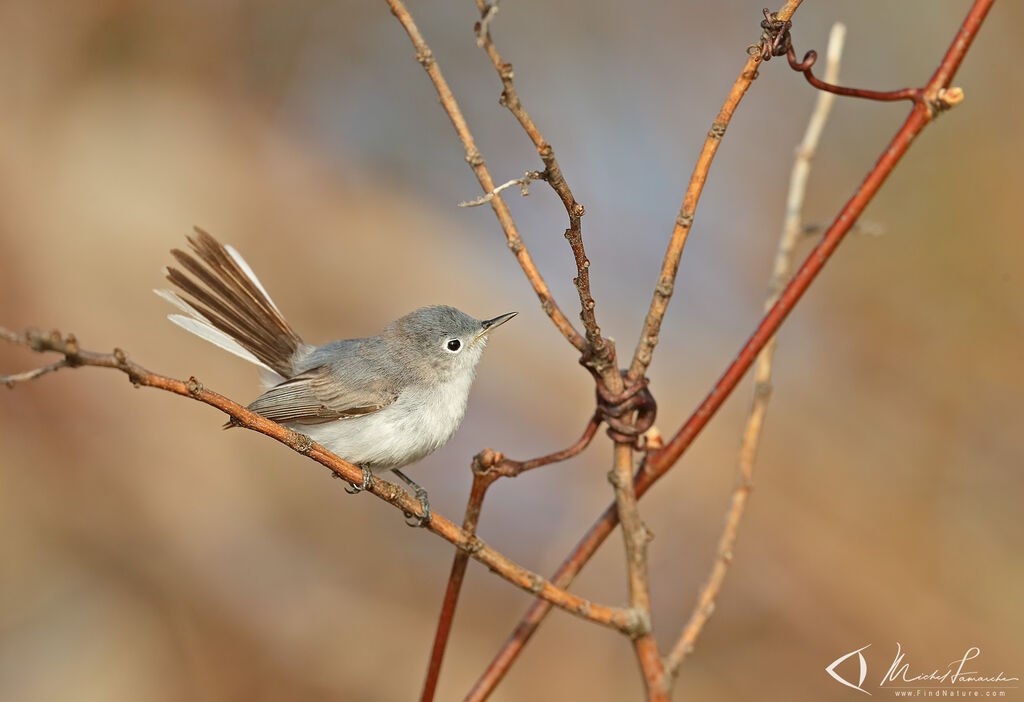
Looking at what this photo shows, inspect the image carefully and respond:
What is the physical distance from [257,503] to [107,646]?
3.02 feet

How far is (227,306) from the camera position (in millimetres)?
2557

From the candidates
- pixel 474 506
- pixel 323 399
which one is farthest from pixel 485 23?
pixel 323 399

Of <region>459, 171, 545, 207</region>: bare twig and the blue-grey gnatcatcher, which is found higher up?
the blue-grey gnatcatcher

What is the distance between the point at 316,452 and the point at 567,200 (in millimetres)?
644

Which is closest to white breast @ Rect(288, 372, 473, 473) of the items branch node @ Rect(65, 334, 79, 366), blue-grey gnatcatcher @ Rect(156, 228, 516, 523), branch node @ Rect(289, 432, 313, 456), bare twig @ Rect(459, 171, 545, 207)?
blue-grey gnatcatcher @ Rect(156, 228, 516, 523)

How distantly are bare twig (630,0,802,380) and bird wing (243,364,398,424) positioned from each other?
1340 mm

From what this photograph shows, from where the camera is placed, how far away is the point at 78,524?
12.8 feet

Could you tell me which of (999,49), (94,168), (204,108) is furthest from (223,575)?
(999,49)

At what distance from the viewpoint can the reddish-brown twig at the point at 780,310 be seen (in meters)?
1.29

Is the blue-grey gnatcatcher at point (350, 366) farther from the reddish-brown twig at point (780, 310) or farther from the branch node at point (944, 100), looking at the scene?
the branch node at point (944, 100)

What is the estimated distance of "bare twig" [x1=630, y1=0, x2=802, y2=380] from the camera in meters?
1.29

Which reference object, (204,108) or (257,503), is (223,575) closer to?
(257,503)
